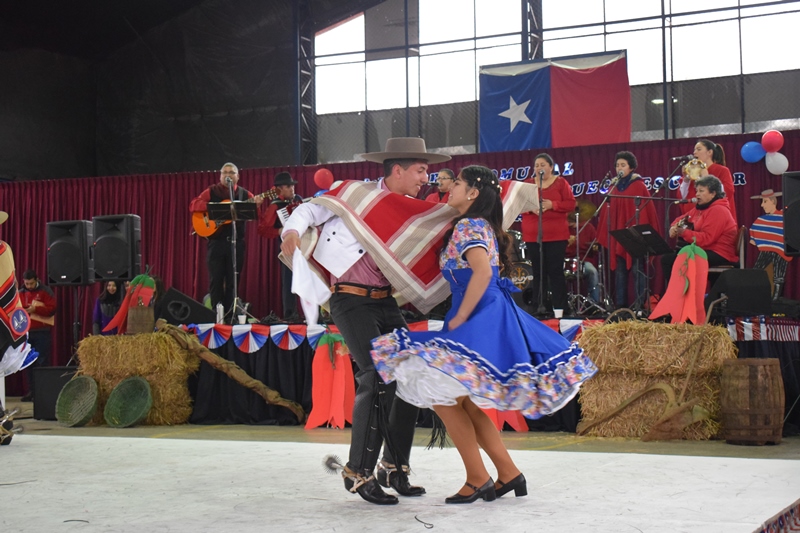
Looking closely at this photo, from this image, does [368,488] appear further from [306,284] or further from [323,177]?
[323,177]

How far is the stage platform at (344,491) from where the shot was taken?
129 inches

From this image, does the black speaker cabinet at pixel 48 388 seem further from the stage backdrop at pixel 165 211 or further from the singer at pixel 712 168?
the singer at pixel 712 168

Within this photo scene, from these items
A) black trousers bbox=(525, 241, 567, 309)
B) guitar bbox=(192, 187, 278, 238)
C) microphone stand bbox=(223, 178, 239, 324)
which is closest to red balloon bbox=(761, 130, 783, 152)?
black trousers bbox=(525, 241, 567, 309)

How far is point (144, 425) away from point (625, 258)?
4.33 m

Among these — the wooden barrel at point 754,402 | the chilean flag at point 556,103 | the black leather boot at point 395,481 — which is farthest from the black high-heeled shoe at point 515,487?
the chilean flag at point 556,103

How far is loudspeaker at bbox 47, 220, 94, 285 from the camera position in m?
8.89

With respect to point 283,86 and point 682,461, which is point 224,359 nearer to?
point 682,461

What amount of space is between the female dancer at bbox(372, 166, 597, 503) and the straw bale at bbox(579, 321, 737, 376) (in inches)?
111

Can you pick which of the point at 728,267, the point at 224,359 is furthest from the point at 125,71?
the point at 728,267

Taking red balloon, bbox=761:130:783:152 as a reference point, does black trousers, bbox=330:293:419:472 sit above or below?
below

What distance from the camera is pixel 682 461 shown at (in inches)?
184

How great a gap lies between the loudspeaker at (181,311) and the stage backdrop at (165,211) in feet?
10.5

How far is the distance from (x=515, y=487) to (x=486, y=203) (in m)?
1.12

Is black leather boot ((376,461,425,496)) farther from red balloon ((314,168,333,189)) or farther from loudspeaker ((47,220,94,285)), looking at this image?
red balloon ((314,168,333,189))
